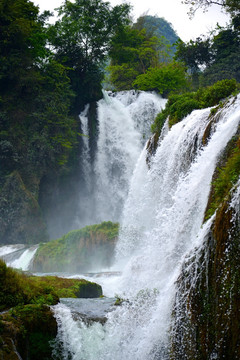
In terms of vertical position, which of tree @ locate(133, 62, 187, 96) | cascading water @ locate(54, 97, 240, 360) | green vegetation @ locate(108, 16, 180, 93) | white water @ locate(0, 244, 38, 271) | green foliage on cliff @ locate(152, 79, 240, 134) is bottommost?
white water @ locate(0, 244, 38, 271)

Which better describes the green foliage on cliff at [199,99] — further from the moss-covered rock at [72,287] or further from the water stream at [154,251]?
the moss-covered rock at [72,287]

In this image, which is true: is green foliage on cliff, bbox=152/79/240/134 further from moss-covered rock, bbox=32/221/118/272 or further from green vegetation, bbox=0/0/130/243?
green vegetation, bbox=0/0/130/243

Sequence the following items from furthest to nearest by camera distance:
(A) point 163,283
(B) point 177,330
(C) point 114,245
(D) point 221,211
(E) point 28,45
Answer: (E) point 28,45
(C) point 114,245
(A) point 163,283
(B) point 177,330
(D) point 221,211

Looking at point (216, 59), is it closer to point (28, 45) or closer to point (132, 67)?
point (132, 67)

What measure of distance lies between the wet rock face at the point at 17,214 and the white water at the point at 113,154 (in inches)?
189

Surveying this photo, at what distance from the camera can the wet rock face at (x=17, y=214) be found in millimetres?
20500

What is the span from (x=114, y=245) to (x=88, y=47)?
19.4 meters

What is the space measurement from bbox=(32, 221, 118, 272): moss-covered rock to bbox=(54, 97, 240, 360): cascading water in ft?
15.9

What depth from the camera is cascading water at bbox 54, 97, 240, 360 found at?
5043 millimetres

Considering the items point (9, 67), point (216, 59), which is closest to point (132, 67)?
point (216, 59)

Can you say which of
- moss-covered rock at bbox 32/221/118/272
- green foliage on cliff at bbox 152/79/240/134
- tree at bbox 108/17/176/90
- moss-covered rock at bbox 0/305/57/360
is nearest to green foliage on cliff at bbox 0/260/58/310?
moss-covered rock at bbox 0/305/57/360

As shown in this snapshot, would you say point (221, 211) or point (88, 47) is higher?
point (88, 47)

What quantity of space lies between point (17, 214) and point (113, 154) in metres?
8.07

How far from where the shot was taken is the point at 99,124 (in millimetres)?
25234
